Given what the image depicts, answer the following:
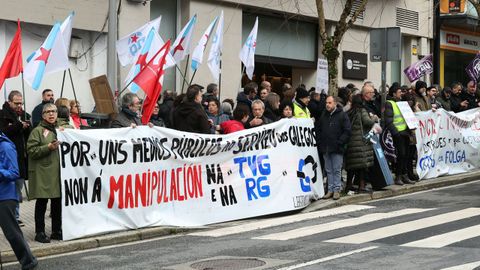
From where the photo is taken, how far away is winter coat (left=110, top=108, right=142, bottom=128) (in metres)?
12.1

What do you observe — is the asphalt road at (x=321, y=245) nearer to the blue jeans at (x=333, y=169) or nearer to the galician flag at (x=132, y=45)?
the blue jeans at (x=333, y=169)

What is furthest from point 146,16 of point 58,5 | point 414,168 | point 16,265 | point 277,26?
point 16,265

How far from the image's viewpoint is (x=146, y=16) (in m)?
18.5

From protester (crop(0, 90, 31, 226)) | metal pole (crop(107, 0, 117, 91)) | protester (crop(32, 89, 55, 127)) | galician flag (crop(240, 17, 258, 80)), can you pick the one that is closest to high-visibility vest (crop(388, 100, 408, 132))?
galician flag (crop(240, 17, 258, 80))

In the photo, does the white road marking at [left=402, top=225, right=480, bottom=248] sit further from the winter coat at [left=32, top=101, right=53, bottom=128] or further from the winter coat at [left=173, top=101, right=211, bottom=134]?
A: the winter coat at [left=32, top=101, right=53, bottom=128]

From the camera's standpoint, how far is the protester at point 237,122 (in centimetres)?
1315

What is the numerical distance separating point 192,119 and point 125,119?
1094mm

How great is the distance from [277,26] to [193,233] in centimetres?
1263

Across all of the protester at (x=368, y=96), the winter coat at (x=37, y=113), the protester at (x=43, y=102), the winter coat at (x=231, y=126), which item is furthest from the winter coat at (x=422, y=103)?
the winter coat at (x=37, y=113)

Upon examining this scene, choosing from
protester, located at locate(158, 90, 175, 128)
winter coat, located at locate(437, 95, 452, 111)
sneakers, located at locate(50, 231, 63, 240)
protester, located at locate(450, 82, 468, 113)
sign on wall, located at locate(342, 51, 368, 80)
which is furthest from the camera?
sign on wall, located at locate(342, 51, 368, 80)

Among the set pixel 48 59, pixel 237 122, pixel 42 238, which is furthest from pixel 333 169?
pixel 42 238

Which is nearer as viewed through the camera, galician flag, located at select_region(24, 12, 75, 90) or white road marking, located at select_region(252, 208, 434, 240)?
white road marking, located at select_region(252, 208, 434, 240)

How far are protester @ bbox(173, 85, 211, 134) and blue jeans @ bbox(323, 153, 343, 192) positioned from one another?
97.4 inches

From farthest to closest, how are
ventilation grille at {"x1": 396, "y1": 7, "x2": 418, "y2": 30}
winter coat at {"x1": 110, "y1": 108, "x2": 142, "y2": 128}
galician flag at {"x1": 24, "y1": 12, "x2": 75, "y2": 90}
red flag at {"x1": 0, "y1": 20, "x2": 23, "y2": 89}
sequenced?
ventilation grille at {"x1": 396, "y1": 7, "x2": 418, "y2": 30} < winter coat at {"x1": 110, "y1": 108, "x2": 142, "y2": 128} < galician flag at {"x1": 24, "y1": 12, "x2": 75, "y2": 90} < red flag at {"x1": 0, "y1": 20, "x2": 23, "y2": 89}
